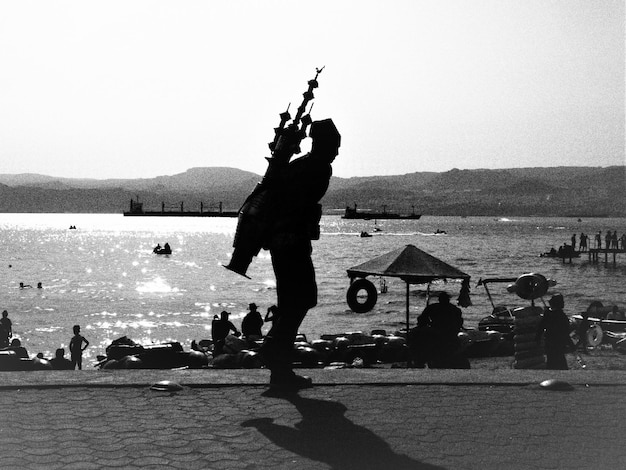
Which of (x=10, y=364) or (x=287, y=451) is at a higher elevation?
(x=287, y=451)

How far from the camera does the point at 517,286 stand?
49.1ft

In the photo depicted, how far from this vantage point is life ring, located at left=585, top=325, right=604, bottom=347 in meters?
20.4

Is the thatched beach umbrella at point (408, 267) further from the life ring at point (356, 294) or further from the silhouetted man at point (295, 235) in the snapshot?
the silhouetted man at point (295, 235)

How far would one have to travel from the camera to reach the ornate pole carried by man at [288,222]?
28.7ft

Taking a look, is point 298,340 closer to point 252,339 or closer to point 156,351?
point 252,339

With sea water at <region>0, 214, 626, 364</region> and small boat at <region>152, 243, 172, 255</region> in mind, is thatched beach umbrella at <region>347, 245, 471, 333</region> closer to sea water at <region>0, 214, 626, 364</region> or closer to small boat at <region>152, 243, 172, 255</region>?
sea water at <region>0, 214, 626, 364</region>

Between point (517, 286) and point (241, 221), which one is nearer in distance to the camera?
point (241, 221)

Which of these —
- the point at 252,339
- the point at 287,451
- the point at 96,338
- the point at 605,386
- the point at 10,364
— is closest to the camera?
the point at 287,451

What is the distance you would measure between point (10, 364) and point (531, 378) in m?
13.4

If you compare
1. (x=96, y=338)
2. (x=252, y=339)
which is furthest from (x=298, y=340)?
(x=96, y=338)

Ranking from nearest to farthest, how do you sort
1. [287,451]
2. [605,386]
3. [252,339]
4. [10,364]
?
1. [287,451]
2. [605,386]
3. [10,364]
4. [252,339]

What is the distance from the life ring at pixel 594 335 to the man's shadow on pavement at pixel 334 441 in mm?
14645

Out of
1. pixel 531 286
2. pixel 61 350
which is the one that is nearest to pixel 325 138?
pixel 531 286

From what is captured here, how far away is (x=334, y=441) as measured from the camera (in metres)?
6.46
